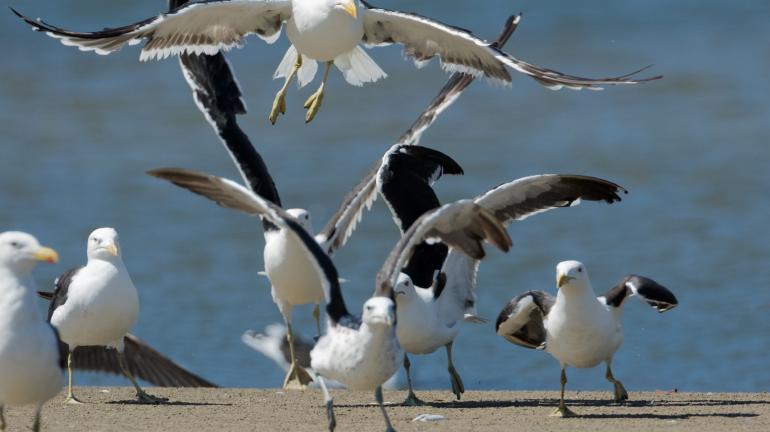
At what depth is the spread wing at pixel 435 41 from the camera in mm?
10836

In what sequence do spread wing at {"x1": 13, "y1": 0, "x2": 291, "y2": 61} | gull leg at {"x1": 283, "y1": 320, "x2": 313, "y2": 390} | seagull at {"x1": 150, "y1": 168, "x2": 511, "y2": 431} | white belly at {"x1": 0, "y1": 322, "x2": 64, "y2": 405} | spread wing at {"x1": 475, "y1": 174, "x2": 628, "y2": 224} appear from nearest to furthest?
white belly at {"x1": 0, "y1": 322, "x2": 64, "y2": 405}, seagull at {"x1": 150, "y1": 168, "x2": 511, "y2": 431}, spread wing at {"x1": 475, "y1": 174, "x2": 628, "y2": 224}, gull leg at {"x1": 283, "y1": 320, "x2": 313, "y2": 390}, spread wing at {"x1": 13, "y1": 0, "x2": 291, "y2": 61}

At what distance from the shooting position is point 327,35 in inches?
437

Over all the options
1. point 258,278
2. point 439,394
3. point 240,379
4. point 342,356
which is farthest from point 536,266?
point 342,356

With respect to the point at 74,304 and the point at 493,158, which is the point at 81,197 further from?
the point at 74,304

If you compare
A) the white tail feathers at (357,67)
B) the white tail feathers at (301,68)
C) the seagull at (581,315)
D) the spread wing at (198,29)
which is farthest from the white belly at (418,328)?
the white tail feathers at (301,68)

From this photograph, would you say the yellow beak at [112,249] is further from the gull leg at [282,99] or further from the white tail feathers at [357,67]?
the white tail feathers at [357,67]

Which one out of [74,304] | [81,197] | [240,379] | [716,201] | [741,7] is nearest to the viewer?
[74,304]

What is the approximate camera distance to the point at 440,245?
10.0m

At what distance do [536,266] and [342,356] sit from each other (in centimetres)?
845

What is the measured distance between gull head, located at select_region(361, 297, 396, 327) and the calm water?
4.41 meters

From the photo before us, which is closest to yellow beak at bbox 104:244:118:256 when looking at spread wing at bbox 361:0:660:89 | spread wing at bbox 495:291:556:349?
spread wing at bbox 495:291:556:349

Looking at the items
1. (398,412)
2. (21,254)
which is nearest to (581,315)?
(398,412)

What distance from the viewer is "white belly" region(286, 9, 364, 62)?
1103cm

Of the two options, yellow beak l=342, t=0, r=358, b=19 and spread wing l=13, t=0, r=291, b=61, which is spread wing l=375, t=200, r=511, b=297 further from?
spread wing l=13, t=0, r=291, b=61
